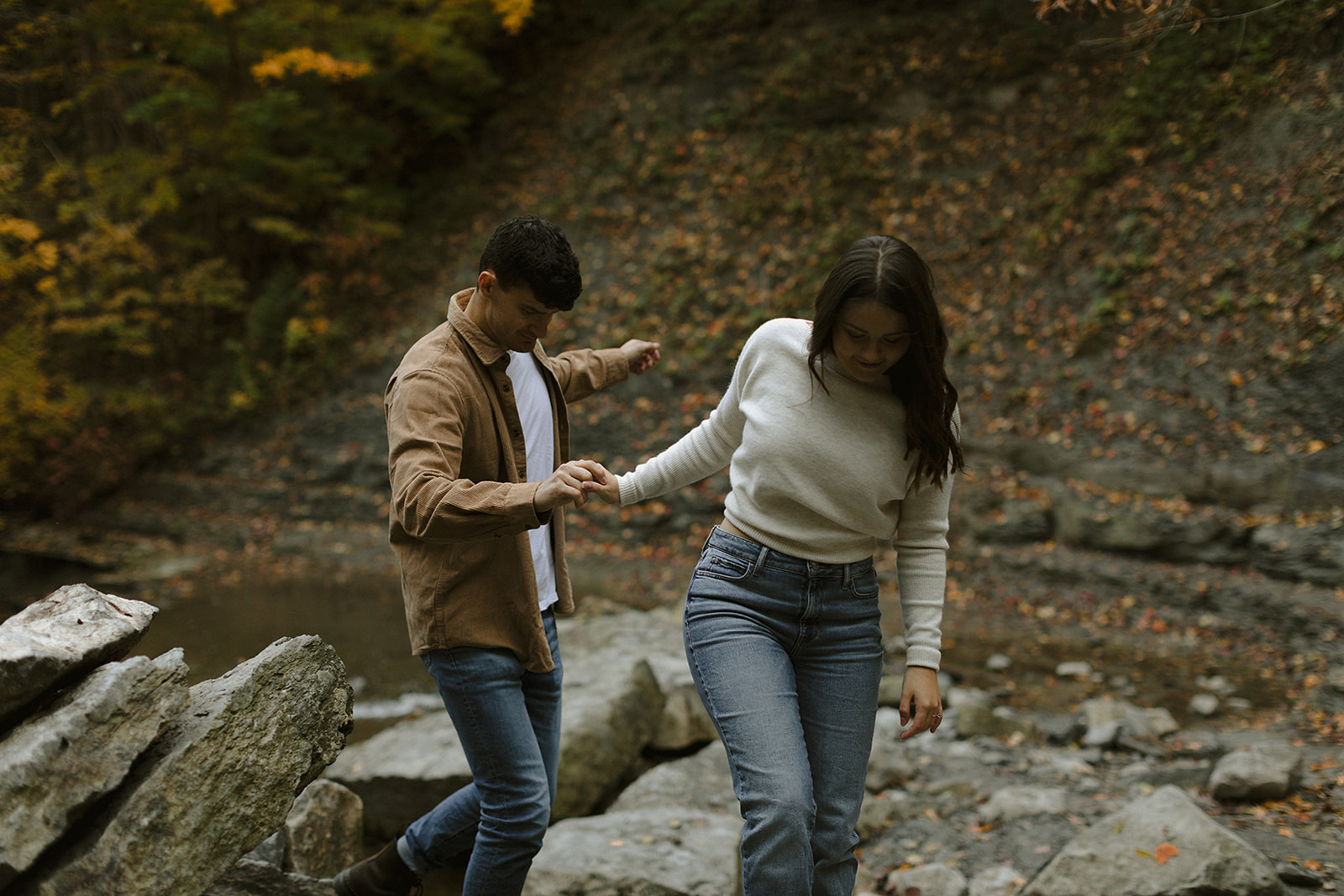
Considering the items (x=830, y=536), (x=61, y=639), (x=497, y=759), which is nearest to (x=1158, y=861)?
(x=830, y=536)

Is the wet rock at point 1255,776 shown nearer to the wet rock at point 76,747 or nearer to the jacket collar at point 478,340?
the jacket collar at point 478,340

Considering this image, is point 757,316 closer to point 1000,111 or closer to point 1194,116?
point 1000,111

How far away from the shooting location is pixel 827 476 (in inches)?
98.2

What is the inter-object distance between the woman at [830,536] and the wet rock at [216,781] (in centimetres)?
101

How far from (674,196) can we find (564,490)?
38.5 feet

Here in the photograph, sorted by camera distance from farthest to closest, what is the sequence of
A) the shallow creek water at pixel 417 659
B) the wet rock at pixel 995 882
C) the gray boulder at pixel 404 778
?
the shallow creek water at pixel 417 659
the gray boulder at pixel 404 778
the wet rock at pixel 995 882

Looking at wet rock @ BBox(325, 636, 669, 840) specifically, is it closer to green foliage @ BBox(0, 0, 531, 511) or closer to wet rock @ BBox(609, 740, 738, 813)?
wet rock @ BBox(609, 740, 738, 813)

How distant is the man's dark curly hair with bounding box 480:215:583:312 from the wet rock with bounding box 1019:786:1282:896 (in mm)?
2778

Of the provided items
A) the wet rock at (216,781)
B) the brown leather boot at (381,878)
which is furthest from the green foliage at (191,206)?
the wet rock at (216,781)

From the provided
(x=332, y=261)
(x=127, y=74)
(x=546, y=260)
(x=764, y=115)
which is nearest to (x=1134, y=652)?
(x=546, y=260)

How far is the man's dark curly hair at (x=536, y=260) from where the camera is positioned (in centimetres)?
255

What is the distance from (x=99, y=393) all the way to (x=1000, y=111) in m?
13.4

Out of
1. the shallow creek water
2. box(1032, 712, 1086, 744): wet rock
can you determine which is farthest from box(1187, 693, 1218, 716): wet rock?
box(1032, 712, 1086, 744): wet rock

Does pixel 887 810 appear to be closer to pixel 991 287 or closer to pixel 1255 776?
pixel 1255 776
